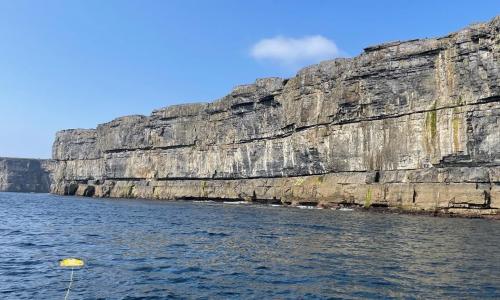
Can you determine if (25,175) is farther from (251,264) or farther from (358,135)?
(251,264)

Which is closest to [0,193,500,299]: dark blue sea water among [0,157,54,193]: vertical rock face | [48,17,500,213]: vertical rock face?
[48,17,500,213]: vertical rock face

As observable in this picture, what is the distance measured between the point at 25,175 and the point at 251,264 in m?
189

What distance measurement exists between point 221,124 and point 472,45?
48.0m

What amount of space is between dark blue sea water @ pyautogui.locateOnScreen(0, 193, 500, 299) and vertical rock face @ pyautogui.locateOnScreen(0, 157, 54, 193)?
170292mm

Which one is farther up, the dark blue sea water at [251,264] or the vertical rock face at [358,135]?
the vertical rock face at [358,135]

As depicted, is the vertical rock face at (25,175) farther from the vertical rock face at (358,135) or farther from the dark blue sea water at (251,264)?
the dark blue sea water at (251,264)

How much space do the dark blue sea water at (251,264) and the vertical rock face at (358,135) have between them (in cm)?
1953

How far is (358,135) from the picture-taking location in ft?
194

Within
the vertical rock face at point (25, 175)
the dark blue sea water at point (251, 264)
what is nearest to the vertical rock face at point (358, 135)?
the dark blue sea water at point (251, 264)

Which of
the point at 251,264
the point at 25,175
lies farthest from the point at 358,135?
the point at 25,175

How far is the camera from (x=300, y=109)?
67250 mm

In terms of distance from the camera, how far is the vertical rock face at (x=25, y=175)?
181m

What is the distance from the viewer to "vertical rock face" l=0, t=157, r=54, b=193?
181000 millimetres

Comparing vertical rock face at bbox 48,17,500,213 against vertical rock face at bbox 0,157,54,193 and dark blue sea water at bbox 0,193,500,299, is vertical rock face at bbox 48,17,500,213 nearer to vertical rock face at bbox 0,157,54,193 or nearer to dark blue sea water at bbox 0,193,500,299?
dark blue sea water at bbox 0,193,500,299
